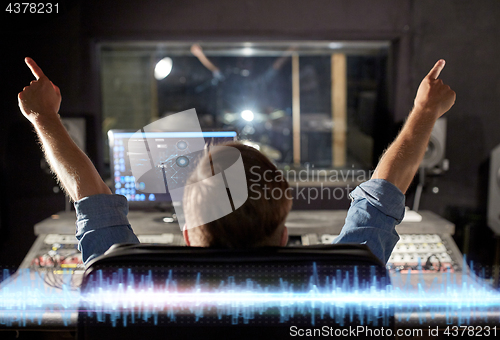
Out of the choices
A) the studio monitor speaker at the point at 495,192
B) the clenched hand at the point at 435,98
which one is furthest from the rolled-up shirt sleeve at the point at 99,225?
the studio monitor speaker at the point at 495,192

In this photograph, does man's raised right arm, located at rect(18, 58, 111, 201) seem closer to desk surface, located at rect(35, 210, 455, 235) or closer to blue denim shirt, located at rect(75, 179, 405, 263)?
blue denim shirt, located at rect(75, 179, 405, 263)

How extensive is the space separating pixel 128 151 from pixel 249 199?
1.43 metres

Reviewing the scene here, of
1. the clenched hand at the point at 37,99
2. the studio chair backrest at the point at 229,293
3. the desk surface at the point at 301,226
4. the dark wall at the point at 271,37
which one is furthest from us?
the dark wall at the point at 271,37

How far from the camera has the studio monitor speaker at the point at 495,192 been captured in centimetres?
236

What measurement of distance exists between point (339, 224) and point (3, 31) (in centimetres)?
265

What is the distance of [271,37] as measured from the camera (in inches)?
103

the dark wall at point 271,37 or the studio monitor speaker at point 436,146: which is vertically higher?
the dark wall at point 271,37

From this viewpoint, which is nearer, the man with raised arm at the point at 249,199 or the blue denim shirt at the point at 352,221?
the man with raised arm at the point at 249,199

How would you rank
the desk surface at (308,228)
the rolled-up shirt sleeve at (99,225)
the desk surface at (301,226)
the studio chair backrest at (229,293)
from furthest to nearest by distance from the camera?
the desk surface at (301,226) → the desk surface at (308,228) → the rolled-up shirt sleeve at (99,225) → the studio chair backrest at (229,293)

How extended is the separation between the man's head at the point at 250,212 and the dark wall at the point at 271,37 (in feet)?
6.84

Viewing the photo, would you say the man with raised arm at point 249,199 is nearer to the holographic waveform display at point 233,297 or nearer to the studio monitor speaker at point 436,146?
the holographic waveform display at point 233,297

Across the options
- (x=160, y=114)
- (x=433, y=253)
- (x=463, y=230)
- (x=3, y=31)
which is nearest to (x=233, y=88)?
(x=160, y=114)

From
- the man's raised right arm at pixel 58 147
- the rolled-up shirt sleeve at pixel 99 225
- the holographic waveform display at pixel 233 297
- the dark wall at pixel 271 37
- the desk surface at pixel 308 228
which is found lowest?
the desk surface at pixel 308 228

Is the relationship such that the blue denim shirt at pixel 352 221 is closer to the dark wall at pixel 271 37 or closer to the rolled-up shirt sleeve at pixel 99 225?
the rolled-up shirt sleeve at pixel 99 225
